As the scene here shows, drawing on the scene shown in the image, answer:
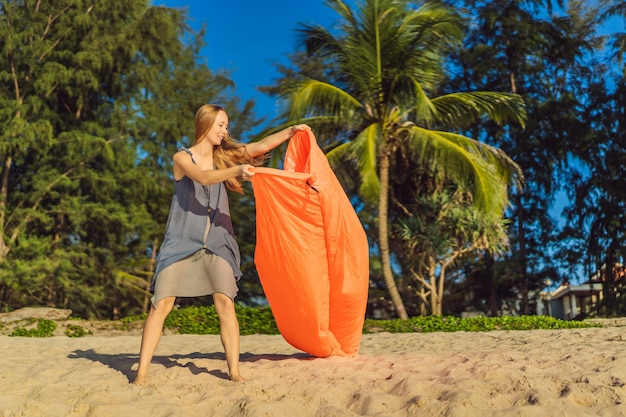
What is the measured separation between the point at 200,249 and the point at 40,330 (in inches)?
380

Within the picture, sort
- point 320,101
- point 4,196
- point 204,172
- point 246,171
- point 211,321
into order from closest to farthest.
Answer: point 246,171 → point 204,172 → point 211,321 → point 320,101 → point 4,196

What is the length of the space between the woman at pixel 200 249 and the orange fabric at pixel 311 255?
1.51 feet

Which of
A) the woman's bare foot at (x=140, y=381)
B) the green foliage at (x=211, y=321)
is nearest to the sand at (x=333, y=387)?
the woman's bare foot at (x=140, y=381)

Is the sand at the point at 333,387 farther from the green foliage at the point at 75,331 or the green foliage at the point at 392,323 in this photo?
the green foliage at the point at 75,331

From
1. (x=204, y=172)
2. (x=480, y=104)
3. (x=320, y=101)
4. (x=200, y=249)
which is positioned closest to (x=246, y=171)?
(x=204, y=172)

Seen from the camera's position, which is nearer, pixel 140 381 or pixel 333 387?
pixel 333 387

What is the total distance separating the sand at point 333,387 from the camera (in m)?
3.62

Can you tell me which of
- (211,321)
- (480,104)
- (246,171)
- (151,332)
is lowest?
(211,321)

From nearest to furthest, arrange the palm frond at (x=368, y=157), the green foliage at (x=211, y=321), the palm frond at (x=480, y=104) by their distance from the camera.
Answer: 1. the green foliage at (x=211, y=321)
2. the palm frond at (x=368, y=157)
3. the palm frond at (x=480, y=104)

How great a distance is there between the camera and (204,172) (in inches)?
167

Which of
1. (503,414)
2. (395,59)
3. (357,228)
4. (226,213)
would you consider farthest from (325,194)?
(395,59)

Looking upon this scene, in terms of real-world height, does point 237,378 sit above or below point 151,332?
below

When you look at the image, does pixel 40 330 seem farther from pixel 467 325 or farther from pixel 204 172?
pixel 204 172

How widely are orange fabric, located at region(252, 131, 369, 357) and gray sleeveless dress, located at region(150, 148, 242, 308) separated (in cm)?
51
